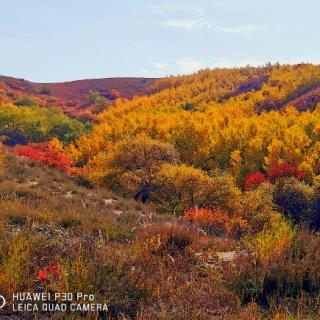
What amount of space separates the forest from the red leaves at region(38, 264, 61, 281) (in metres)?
0.02

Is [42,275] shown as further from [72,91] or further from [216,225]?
[72,91]

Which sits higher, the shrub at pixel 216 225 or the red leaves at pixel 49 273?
the red leaves at pixel 49 273

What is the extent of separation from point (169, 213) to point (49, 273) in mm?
23126

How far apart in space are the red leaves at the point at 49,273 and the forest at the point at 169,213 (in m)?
0.02

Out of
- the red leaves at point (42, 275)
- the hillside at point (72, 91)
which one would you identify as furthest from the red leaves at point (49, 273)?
the hillside at point (72, 91)

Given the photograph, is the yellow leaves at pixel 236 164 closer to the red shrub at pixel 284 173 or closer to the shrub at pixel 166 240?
the red shrub at pixel 284 173

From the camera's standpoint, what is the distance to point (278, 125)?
193 feet

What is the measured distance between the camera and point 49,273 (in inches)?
235

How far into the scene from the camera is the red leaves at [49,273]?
577 cm

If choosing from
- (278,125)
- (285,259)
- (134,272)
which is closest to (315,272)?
(285,259)

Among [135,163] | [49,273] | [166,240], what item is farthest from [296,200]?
[49,273]

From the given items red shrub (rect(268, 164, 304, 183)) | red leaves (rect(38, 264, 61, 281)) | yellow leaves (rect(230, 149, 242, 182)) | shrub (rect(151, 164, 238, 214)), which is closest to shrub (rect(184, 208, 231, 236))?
red leaves (rect(38, 264, 61, 281))

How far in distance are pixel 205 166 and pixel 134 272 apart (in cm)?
4622

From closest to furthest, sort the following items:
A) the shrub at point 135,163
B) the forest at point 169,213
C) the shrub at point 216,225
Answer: the forest at point 169,213 < the shrub at point 216,225 < the shrub at point 135,163
